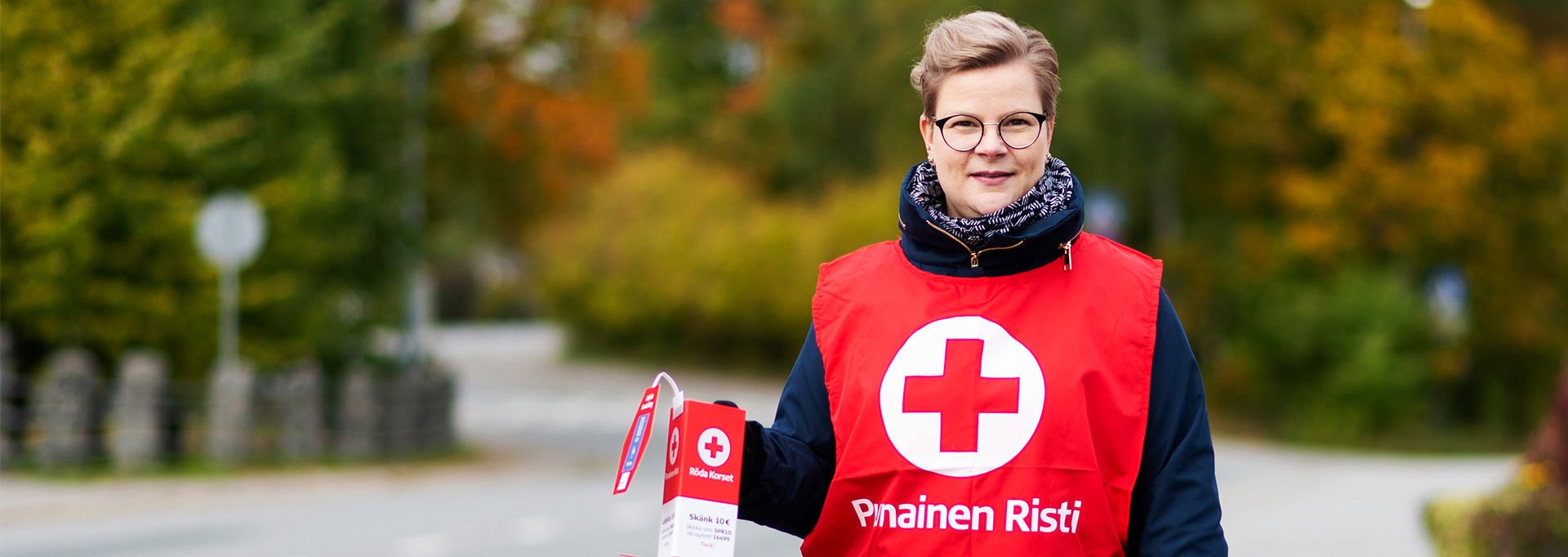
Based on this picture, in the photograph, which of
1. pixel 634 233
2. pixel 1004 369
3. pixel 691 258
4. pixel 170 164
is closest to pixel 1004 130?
pixel 1004 369

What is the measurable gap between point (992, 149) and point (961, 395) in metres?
0.39

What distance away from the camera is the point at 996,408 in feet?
9.18

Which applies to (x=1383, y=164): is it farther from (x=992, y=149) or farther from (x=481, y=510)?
(x=992, y=149)

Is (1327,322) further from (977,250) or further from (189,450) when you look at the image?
(977,250)

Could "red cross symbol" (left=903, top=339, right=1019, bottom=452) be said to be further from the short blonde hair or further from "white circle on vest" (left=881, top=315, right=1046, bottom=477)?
the short blonde hair

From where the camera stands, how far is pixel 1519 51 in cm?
3184

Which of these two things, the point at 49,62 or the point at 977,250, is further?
the point at 49,62

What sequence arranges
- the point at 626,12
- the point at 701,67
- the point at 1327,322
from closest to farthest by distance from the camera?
1. the point at 626,12
2. the point at 1327,322
3. the point at 701,67

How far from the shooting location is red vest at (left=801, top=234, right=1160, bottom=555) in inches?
109

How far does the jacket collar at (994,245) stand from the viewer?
2781 millimetres

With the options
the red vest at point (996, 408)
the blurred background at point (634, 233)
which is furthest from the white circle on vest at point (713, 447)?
the blurred background at point (634, 233)

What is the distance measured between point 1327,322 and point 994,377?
30274 millimetres

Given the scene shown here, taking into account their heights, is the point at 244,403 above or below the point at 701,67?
below

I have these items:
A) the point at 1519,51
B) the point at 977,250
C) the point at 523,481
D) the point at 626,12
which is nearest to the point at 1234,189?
the point at 1519,51
